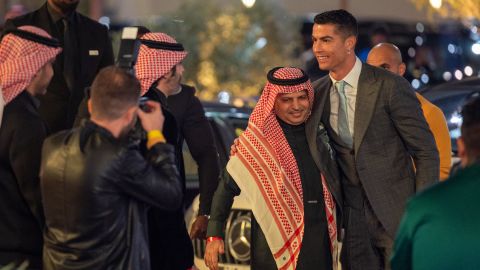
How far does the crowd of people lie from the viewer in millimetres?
6023

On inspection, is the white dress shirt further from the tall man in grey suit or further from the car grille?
the car grille

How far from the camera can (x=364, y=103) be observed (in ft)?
25.3

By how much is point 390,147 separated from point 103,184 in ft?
7.32

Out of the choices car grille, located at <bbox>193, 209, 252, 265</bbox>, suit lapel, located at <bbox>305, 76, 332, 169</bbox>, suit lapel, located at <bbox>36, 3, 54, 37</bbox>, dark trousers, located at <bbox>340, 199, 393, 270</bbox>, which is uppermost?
suit lapel, located at <bbox>36, 3, 54, 37</bbox>

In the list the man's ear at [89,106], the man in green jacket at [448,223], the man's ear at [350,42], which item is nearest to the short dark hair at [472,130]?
the man in green jacket at [448,223]

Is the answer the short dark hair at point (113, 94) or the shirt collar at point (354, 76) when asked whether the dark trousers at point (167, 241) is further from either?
the shirt collar at point (354, 76)

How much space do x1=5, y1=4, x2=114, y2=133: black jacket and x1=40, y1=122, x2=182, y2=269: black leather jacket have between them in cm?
193

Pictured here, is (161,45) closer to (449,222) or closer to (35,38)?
(35,38)

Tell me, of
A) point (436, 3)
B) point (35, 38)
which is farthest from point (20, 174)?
point (436, 3)

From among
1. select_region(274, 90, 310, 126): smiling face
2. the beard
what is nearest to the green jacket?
select_region(274, 90, 310, 126): smiling face

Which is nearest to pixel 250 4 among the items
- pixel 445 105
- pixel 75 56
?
pixel 445 105

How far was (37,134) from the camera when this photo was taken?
21.0ft

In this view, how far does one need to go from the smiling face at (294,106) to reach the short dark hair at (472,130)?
2531mm

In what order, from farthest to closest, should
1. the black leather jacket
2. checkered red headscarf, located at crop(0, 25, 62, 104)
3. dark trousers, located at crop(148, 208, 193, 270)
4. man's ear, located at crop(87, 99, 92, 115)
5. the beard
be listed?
1. the beard
2. dark trousers, located at crop(148, 208, 193, 270)
3. checkered red headscarf, located at crop(0, 25, 62, 104)
4. man's ear, located at crop(87, 99, 92, 115)
5. the black leather jacket
